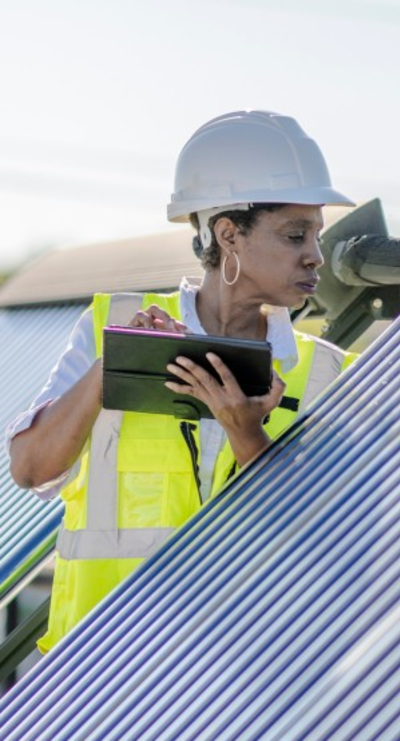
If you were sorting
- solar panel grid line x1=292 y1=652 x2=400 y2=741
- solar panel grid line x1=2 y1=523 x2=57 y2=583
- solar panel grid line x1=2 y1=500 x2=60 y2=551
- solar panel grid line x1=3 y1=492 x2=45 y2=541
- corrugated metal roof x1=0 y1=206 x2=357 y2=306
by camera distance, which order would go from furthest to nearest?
1. corrugated metal roof x1=0 y1=206 x2=357 y2=306
2. solar panel grid line x1=3 y1=492 x2=45 y2=541
3. solar panel grid line x1=2 y1=500 x2=60 y2=551
4. solar panel grid line x1=2 y1=523 x2=57 y2=583
5. solar panel grid line x1=292 y1=652 x2=400 y2=741

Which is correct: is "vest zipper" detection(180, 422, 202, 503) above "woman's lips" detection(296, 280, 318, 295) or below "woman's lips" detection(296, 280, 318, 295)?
below

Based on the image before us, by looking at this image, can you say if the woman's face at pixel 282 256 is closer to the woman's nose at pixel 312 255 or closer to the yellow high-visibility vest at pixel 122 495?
the woman's nose at pixel 312 255

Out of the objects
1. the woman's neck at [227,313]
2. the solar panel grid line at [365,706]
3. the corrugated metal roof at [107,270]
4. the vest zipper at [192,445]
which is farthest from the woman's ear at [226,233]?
the corrugated metal roof at [107,270]

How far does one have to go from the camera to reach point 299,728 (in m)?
3.87

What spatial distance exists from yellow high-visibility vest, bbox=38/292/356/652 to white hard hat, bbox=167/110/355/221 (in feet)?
1.62

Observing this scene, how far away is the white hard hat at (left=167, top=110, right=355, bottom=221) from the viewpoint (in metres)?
5.57

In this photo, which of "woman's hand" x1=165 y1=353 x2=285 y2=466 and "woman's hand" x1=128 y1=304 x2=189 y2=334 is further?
"woman's hand" x1=128 y1=304 x2=189 y2=334

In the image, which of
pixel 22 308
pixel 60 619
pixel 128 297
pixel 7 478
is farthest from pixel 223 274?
pixel 22 308

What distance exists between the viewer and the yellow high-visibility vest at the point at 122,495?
5.46m

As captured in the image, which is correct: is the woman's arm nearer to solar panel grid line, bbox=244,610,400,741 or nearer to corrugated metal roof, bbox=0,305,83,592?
solar panel grid line, bbox=244,610,400,741

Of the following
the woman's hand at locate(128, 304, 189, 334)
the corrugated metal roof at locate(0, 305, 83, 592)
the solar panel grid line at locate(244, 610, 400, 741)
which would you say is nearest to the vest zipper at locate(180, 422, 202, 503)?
the woman's hand at locate(128, 304, 189, 334)

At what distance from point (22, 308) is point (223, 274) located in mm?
5636

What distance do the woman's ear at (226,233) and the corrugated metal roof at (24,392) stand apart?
1927mm

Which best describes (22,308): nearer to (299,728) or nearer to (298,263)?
(298,263)
